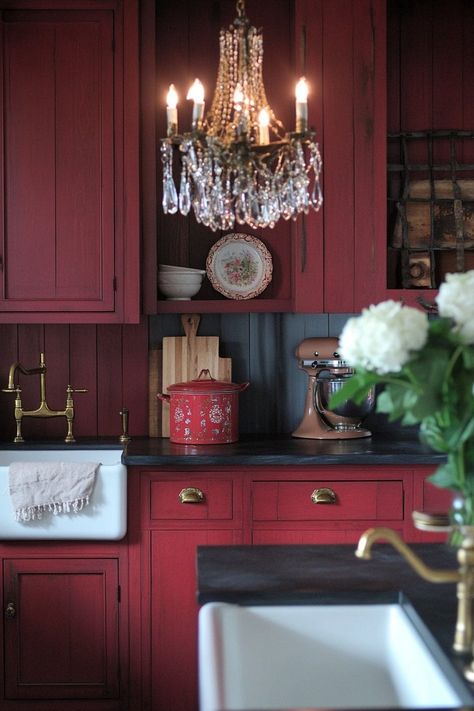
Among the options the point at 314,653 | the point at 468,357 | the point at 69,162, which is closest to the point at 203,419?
the point at 69,162

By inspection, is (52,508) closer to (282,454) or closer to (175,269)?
(282,454)

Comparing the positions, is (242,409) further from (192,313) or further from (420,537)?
(420,537)

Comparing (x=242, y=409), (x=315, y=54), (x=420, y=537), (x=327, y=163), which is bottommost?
(x=420, y=537)

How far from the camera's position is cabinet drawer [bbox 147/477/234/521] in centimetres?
316

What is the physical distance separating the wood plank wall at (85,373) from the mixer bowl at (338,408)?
0.67m

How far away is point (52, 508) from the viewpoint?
10.1 ft

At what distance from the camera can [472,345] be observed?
1443 mm

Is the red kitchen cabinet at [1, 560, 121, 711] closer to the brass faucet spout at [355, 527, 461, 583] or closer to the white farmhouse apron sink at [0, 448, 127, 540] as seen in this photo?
the white farmhouse apron sink at [0, 448, 127, 540]

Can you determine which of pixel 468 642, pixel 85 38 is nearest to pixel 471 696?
pixel 468 642

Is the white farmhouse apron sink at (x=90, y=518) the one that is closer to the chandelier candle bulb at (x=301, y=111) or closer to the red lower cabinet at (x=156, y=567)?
the red lower cabinet at (x=156, y=567)

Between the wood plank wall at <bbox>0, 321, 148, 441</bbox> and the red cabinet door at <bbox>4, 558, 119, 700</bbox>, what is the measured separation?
70 centimetres

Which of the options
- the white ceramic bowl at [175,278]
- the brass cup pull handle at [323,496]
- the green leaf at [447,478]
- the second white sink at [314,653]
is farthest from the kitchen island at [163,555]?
the green leaf at [447,478]

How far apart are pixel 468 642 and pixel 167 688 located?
6.31 ft

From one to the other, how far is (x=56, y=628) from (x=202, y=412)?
0.87 metres
